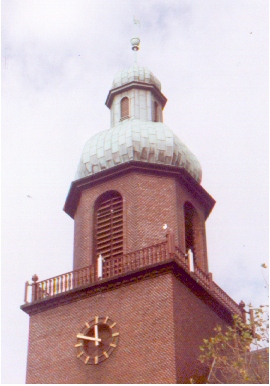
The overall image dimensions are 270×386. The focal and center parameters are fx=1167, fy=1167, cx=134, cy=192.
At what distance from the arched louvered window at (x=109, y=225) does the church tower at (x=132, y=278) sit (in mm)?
40

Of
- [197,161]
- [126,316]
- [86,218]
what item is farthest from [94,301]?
[197,161]

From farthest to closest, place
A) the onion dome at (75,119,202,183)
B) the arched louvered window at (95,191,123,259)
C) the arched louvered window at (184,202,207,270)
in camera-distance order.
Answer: the onion dome at (75,119,202,183) → the arched louvered window at (184,202,207,270) → the arched louvered window at (95,191,123,259)

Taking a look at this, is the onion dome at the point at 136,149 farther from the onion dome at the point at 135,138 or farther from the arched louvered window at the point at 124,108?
the arched louvered window at the point at 124,108

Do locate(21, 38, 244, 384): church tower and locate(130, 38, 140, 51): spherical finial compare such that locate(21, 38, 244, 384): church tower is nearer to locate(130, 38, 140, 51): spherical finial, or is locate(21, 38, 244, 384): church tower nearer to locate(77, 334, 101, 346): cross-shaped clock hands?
locate(77, 334, 101, 346): cross-shaped clock hands

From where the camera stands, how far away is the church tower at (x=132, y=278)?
99.5 feet

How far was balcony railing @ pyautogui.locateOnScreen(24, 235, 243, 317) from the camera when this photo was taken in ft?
103

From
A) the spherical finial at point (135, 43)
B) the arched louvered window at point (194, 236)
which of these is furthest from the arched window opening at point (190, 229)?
the spherical finial at point (135, 43)

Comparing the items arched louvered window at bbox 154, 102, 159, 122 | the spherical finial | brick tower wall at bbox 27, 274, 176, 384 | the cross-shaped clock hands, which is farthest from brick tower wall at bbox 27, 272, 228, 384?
the spherical finial

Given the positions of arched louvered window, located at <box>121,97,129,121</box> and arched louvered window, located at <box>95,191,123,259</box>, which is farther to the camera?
arched louvered window, located at <box>121,97,129,121</box>

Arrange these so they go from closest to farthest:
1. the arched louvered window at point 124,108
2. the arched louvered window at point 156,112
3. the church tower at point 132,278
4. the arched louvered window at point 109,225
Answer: the church tower at point 132,278 → the arched louvered window at point 109,225 → the arched louvered window at point 124,108 → the arched louvered window at point 156,112

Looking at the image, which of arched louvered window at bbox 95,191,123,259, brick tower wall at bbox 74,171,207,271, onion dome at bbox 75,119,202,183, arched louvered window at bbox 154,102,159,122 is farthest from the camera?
arched louvered window at bbox 154,102,159,122

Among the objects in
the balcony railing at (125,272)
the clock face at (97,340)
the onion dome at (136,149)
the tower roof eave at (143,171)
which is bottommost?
the clock face at (97,340)

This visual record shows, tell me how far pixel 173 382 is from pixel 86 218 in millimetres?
6971

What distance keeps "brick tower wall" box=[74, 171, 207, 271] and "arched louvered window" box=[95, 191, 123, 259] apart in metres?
0.18
